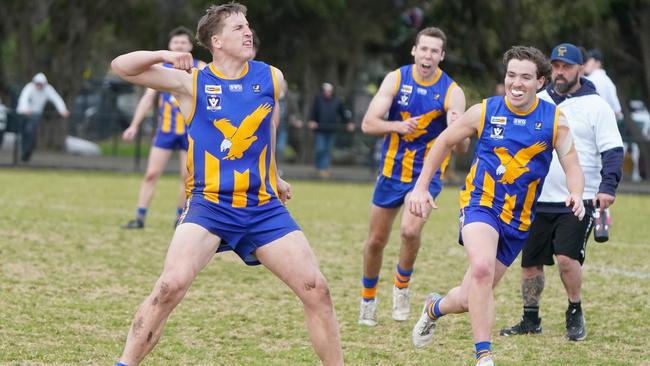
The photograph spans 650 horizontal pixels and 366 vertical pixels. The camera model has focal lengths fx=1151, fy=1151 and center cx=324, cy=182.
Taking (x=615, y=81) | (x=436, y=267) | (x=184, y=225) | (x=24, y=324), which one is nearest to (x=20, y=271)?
(x=24, y=324)

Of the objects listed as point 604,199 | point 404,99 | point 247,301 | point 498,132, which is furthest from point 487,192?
point 247,301

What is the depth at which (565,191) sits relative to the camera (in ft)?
26.9

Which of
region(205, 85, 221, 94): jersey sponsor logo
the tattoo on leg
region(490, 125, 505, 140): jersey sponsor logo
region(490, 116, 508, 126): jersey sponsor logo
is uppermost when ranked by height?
region(205, 85, 221, 94): jersey sponsor logo

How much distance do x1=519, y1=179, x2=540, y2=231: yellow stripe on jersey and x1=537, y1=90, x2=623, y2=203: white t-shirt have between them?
1123mm

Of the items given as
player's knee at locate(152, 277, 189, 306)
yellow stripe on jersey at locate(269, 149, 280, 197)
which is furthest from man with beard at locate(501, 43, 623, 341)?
player's knee at locate(152, 277, 189, 306)

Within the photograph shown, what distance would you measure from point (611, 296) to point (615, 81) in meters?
18.9

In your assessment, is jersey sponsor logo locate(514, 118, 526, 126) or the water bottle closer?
jersey sponsor logo locate(514, 118, 526, 126)

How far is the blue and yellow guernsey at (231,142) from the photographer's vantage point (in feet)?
19.7

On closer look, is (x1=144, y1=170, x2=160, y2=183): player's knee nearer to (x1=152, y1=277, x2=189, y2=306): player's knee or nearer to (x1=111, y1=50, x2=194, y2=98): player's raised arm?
(x1=111, y1=50, x2=194, y2=98): player's raised arm

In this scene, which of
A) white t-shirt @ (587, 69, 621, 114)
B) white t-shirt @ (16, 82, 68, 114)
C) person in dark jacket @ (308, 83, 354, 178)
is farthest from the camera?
white t-shirt @ (16, 82, 68, 114)

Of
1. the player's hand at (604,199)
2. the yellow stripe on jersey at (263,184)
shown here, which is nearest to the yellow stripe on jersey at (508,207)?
the player's hand at (604,199)

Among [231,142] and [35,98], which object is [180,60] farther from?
[35,98]

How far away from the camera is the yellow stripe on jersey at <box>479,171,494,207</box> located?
22.7 ft

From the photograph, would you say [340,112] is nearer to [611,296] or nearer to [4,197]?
[4,197]
